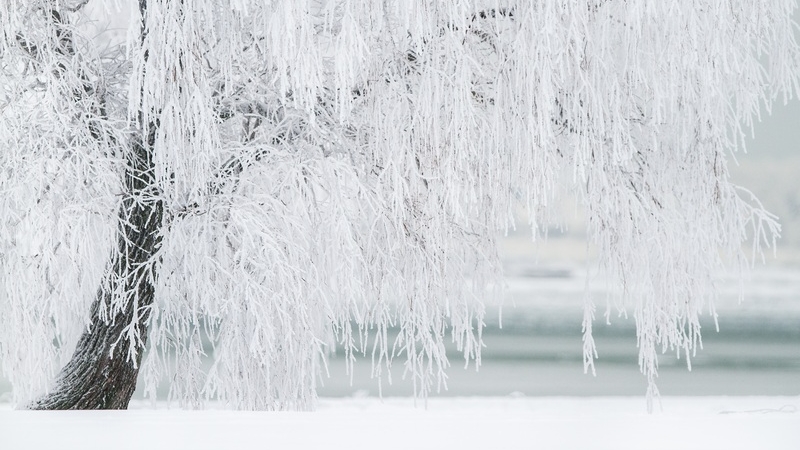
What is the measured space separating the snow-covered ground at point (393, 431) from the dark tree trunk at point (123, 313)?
3.95 feet

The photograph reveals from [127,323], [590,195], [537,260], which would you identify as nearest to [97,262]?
[127,323]

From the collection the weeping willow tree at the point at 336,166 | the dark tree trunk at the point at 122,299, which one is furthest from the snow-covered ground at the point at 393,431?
the dark tree trunk at the point at 122,299

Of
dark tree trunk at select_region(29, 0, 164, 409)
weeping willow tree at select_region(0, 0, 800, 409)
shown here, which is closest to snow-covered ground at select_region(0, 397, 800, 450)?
weeping willow tree at select_region(0, 0, 800, 409)

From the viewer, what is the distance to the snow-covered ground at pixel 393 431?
2.15 meters

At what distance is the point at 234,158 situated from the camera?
12.4 ft

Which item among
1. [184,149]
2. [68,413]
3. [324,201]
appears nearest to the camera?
[68,413]

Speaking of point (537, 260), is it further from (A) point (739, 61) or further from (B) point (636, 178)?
(A) point (739, 61)

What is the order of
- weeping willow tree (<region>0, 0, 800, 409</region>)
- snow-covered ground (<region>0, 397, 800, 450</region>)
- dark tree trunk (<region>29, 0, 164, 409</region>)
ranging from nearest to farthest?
snow-covered ground (<region>0, 397, 800, 450</region>) < weeping willow tree (<region>0, 0, 800, 409</region>) < dark tree trunk (<region>29, 0, 164, 409</region>)

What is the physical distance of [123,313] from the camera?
3.80 metres

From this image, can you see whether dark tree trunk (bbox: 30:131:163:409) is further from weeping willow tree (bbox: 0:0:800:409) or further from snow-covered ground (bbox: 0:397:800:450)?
snow-covered ground (bbox: 0:397:800:450)

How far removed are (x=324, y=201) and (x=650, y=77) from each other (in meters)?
1.42

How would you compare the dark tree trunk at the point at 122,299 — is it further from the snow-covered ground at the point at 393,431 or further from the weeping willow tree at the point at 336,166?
the snow-covered ground at the point at 393,431

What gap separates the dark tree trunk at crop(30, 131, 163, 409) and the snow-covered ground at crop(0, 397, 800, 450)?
47.4 inches

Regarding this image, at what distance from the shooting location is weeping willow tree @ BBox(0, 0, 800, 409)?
3.44 metres
